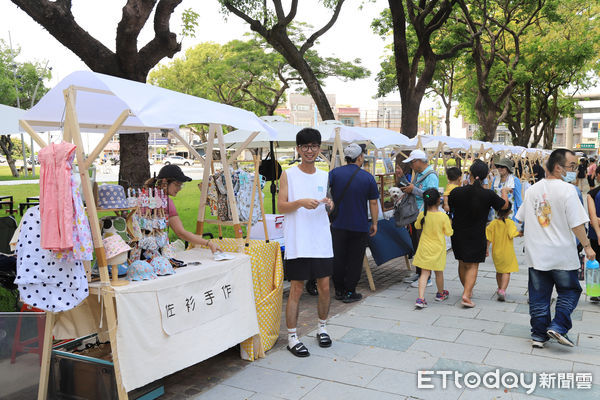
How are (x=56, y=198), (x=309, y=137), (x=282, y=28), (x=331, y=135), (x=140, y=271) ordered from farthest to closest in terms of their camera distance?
(x=282, y=28)
(x=331, y=135)
(x=309, y=137)
(x=140, y=271)
(x=56, y=198)

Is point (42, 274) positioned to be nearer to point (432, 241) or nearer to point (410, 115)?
point (432, 241)

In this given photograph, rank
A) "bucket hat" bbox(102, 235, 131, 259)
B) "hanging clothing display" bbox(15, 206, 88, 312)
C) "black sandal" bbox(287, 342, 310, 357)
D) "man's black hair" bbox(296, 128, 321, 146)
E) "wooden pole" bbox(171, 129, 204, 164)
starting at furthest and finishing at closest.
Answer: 1. "wooden pole" bbox(171, 129, 204, 164)
2. "black sandal" bbox(287, 342, 310, 357)
3. "man's black hair" bbox(296, 128, 321, 146)
4. "bucket hat" bbox(102, 235, 131, 259)
5. "hanging clothing display" bbox(15, 206, 88, 312)

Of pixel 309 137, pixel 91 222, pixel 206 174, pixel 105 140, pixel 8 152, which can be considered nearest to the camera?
pixel 91 222

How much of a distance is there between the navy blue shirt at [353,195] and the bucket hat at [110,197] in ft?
8.39

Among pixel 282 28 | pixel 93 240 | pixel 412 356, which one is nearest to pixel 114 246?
pixel 93 240

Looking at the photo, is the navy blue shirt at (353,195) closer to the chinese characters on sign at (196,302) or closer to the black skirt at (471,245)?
the black skirt at (471,245)

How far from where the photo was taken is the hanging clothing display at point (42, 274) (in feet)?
9.85

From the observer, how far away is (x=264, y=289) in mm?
4512

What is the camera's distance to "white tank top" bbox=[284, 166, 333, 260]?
13.7 ft

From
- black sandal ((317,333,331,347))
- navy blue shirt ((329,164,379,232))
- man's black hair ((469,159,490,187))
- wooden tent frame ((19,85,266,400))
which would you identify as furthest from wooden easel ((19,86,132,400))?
man's black hair ((469,159,490,187))

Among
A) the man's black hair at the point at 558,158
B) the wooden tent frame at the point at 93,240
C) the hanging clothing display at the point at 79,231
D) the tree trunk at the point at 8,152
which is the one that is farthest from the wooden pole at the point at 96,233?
the tree trunk at the point at 8,152

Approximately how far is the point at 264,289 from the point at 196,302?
0.93 meters

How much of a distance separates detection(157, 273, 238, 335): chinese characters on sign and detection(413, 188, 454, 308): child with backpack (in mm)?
2648

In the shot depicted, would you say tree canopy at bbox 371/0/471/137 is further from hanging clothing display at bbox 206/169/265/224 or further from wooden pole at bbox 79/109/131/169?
wooden pole at bbox 79/109/131/169
